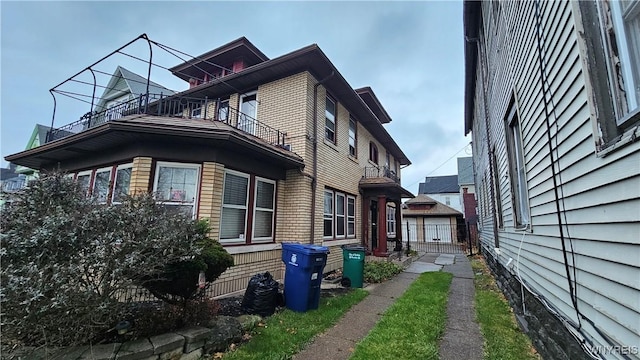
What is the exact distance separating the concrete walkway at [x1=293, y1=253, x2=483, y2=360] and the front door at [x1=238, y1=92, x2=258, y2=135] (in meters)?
6.27

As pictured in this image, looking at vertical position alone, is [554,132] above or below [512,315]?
above

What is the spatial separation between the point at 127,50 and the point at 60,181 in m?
5.44

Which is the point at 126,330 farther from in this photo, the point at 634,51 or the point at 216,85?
the point at 216,85

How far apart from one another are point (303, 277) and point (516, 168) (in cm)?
480

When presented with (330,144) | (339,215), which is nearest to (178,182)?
(330,144)

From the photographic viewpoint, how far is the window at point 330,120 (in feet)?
32.5

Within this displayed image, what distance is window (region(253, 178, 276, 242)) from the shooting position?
7410 mm

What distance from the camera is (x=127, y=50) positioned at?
7.19 meters

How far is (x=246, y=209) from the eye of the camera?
7.06 meters

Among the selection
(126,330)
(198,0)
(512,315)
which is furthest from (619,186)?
(198,0)

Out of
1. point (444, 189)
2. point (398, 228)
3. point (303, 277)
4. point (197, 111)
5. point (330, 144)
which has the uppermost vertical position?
point (444, 189)

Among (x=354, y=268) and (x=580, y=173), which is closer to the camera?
(x=580, y=173)

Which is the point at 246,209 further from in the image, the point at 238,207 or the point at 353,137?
the point at 353,137

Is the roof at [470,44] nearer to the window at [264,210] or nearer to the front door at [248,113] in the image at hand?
the front door at [248,113]
